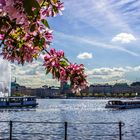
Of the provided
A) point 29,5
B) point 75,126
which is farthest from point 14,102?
point 29,5

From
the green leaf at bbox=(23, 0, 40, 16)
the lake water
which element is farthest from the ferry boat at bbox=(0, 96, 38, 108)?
the green leaf at bbox=(23, 0, 40, 16)

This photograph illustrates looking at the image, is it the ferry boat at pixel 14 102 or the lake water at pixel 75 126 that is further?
the ferry boat at pixel 14 102

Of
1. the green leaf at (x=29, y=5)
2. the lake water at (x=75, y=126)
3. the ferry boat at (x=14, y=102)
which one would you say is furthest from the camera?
the ferry boat at (x=14, y=102)

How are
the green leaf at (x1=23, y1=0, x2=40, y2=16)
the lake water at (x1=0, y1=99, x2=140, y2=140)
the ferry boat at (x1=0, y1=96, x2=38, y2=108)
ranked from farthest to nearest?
the ferry boat at (x1=0, y1=96, x2=38, y2=108)
the lake water at (x1=0, y1=99, x2=140, y2=140)
the green leaf at (x1=23, y1=0, x2=40, y2=16)

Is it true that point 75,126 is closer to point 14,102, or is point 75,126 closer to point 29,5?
point 29,5

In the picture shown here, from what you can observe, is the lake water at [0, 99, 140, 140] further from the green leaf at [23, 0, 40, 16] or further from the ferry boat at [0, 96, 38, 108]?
the ferry boat at [0, 96, 38, 108]

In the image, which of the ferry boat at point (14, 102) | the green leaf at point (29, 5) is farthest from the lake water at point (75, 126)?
the ferry boat at point (14, 102)

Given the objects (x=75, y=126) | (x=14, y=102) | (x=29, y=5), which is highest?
(x=29, y=5)

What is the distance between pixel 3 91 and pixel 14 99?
12.2 meters

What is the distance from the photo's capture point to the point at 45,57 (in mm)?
6707

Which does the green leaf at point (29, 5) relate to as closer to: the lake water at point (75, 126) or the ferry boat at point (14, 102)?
the lake water at point (75, 126)

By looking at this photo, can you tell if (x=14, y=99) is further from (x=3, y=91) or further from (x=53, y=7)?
(x=53, y=7)

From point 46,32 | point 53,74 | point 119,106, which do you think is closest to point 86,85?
point 53,74

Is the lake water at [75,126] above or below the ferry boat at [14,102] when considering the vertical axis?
below
